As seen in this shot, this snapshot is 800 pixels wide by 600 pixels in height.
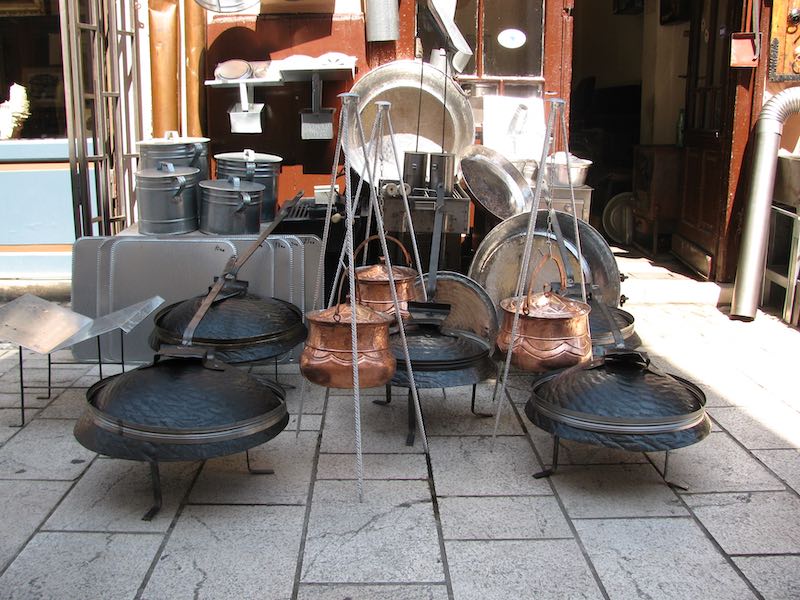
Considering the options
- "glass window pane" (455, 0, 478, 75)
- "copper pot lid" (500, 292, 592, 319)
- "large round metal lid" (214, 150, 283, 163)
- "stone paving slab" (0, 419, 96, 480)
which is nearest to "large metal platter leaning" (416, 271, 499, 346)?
"copper pot lid" (500, 292, 592, 319)

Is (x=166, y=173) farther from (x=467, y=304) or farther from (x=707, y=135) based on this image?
(x=707, y=135)

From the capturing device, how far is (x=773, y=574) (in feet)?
10.9

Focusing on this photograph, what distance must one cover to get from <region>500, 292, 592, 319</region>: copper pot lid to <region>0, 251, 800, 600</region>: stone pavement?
2.45ft

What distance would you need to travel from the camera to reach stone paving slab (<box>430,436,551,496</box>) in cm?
405

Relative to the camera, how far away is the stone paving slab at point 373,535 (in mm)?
3340

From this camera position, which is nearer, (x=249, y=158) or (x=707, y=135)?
(x=249, y=158)

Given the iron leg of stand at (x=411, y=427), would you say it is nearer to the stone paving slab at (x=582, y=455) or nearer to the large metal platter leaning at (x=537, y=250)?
the stone paving slab at (x=582, y=455)

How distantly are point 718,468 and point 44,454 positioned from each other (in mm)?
3479

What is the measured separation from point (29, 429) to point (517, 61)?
4.86 meters

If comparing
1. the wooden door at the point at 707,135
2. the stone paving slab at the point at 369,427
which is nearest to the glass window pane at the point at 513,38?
the wooden door at the point at 707,135

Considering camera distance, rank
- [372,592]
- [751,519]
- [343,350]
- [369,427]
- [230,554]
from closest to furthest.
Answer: [372,592]
[230,554]
[751,519]
[343,350]
[369,427]

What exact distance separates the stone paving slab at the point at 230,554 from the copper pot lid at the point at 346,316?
2.86 ft

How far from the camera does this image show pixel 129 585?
323 centimetres

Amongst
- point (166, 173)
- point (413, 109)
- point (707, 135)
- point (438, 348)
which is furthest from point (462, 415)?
point (707, 135)
